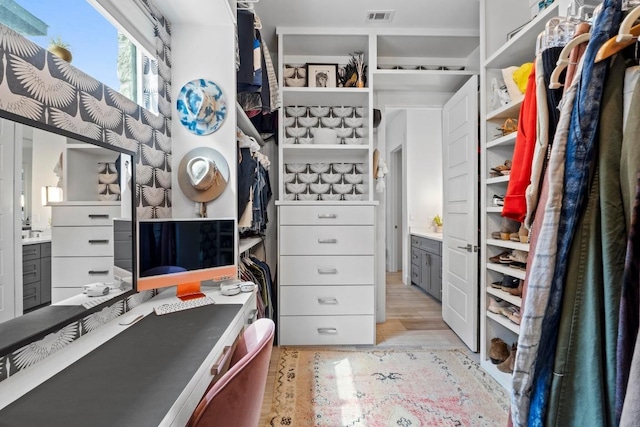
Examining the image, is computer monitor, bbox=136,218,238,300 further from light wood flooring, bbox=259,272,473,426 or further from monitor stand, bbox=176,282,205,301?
light wood flooring, bbox=259,272,473,426

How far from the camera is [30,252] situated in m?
0.83

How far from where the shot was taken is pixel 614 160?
0.69 meters

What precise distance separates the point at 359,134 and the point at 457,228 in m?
1.17

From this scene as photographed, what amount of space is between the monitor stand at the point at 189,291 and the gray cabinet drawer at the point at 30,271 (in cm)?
68

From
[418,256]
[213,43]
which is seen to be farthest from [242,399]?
[418,256]

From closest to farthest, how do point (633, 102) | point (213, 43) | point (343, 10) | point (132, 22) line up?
point (633, 102) < point (132, 22) < point (213, 43) < point (343, 10)

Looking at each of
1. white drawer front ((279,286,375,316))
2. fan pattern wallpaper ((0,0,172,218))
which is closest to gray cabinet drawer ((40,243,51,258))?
fan pattern wallpaper ((0,0,172,218))

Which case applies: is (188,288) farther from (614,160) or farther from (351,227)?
(614,160)

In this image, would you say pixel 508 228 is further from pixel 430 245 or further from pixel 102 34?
pixel 102 34

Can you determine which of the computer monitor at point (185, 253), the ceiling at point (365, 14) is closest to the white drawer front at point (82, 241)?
the computer monitor at point (185, 253)

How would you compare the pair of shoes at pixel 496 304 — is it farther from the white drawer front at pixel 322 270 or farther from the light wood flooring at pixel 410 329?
the white drawer front at pixel 322 270

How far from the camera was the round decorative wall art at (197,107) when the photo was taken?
1708 millimetres

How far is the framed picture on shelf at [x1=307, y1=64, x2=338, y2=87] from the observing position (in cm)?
266

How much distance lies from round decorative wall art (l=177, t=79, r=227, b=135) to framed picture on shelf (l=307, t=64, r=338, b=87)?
1156 mm
